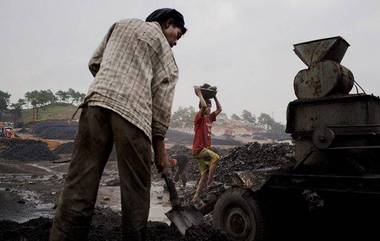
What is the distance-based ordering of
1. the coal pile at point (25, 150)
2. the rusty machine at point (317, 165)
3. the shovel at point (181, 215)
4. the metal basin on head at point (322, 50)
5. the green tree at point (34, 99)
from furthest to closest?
the green tree at point (34, 99) < the coal pile at point (25, 150) < the metal basin on head at point (322, 50) < the rusty machine at point (317, 165) < the shovel at point (181, 215)

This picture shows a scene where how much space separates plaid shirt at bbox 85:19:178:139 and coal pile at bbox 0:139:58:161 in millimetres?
18045

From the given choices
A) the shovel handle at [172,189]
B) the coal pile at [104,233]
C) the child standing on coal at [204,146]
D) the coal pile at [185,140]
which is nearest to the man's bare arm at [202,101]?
the child standing on coal at [204,146]

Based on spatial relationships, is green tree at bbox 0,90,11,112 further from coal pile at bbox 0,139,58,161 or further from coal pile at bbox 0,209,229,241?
coal pile at bbox 0,209,229,241

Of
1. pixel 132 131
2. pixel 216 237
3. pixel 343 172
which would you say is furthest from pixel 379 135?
pixel 132 131

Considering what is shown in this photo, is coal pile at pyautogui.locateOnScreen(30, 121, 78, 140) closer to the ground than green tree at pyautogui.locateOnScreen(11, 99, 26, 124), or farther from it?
closer to the ground

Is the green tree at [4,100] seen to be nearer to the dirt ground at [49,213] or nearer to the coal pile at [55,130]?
the coal pile at [55,130]

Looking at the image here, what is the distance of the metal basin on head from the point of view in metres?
4.44

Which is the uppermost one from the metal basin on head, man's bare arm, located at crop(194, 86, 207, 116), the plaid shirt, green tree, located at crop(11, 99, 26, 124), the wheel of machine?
green tree, located at crop(11, 99, 26, 124)

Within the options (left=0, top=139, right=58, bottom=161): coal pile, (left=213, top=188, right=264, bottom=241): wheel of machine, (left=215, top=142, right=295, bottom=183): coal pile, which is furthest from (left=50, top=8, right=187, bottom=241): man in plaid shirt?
(left=0, top=139, right=58, bottom=161): coal pile

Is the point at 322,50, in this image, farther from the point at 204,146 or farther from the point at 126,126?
the point at 204,146

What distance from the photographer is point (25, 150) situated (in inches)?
784

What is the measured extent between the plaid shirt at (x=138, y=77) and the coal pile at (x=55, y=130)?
80.1ft

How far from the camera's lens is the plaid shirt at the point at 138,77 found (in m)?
2.51

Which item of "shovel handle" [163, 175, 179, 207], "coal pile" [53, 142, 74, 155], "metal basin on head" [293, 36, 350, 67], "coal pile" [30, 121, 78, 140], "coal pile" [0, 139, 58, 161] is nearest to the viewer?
"shovel handle" [163, 175, 179, 207]
